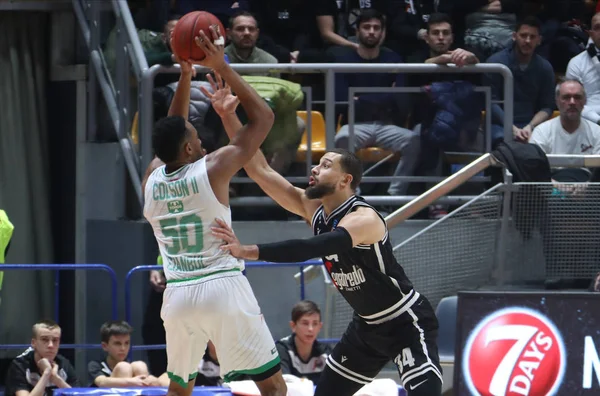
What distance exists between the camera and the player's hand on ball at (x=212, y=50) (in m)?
6.80

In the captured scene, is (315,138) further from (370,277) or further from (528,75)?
(370,277)

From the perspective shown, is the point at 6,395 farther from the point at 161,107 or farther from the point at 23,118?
the point at 23,118

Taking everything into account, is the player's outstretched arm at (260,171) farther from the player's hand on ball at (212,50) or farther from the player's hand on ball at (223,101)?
the player's hand on ball at (212,50)

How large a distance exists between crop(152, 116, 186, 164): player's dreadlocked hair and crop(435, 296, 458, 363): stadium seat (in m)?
3.23

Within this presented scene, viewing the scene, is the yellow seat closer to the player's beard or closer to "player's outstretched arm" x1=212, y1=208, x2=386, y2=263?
the player's beard

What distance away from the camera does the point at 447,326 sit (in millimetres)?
9297

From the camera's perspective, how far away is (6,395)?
8.96 meters

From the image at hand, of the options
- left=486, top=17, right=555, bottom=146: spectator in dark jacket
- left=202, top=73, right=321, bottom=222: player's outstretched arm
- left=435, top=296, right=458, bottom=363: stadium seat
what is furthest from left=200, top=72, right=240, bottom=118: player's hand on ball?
left=486, top=17, right=555, bottom=146: spectator in dark jacket

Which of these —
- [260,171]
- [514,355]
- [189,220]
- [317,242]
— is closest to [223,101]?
[260,171]

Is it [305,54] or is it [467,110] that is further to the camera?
[305,54]

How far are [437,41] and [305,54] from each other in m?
1.17

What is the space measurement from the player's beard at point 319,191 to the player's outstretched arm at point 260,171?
1.25 ft

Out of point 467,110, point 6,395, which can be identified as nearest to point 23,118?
point 6,395

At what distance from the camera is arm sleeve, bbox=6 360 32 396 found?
8961 millimetres
